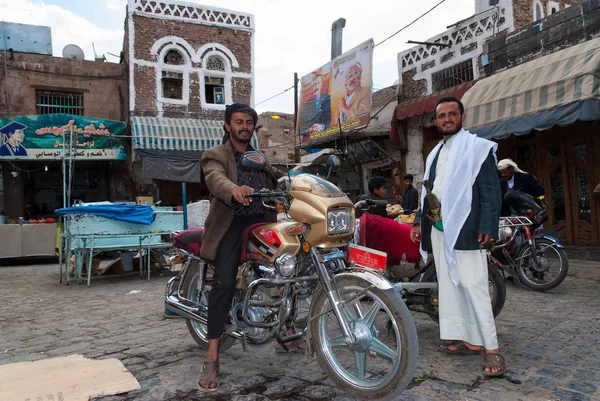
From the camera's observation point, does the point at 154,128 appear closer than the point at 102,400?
Answer: No

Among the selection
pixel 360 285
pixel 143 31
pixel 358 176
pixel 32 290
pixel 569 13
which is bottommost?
pixel 32 290

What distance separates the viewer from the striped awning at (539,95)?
23.4 ft

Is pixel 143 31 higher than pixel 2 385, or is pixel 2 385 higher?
pixel 143 31

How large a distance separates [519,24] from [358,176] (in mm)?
7345

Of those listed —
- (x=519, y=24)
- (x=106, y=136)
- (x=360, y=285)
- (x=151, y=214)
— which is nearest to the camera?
(x=360, y=285)

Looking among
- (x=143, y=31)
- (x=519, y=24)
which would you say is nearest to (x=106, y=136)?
(x=143, y=31)

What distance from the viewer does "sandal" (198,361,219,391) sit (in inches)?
110

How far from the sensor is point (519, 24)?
416 inches

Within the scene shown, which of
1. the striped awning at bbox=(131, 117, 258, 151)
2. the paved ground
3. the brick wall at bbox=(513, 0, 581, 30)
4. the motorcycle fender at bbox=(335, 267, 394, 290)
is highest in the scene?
the brick wall at bbox=(513, 0, 581, 30)

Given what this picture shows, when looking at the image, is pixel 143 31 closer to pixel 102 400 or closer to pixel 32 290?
pixel 32 290

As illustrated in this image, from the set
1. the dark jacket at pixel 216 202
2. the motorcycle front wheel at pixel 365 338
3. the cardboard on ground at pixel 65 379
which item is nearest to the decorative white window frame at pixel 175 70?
the cardboard on ground at pixel 65 379

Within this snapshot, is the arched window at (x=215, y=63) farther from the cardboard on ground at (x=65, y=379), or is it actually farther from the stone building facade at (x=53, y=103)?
the cardboard on ground at (x=65, y=379)

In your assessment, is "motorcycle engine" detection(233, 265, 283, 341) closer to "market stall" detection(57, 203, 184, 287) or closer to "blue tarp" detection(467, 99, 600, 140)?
"market stall" detection(57, 203, 184, 287)

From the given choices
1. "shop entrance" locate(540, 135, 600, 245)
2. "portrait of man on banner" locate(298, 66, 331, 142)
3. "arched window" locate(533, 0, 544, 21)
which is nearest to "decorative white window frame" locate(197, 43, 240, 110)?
"portrait of man on banner" locate(298, 66, 331, 142)
